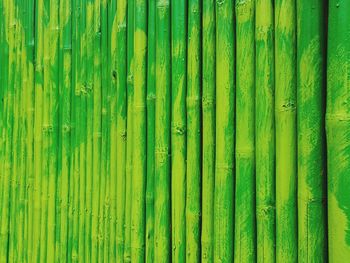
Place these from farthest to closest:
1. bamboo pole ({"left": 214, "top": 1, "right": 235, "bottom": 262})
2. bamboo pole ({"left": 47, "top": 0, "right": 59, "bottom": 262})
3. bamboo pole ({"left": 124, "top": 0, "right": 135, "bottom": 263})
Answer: bamboo pole ({"left": 47, "top": 0, "right": 59, "bottom": 262}) < bamboo pole ({"left": 124, "top": 0, "right": 135, "bottom": 263}) < bamboo pole ({"left": 214, "top": 1, "right": 235, "bottom": 262})

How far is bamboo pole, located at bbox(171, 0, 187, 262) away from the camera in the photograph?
1.45 meters

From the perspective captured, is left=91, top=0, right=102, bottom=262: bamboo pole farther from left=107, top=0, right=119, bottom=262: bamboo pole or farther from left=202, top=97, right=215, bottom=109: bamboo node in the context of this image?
left=202, top=97, right=215, bottom=109: bamboo node

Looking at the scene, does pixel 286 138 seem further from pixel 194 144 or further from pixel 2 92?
pixel 2 92

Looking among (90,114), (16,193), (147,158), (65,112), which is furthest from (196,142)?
(16,193)

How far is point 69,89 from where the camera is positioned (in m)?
1.76

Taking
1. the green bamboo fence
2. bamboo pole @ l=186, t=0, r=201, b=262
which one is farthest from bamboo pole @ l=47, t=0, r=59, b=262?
bamboo pole @ l=186, t=0, r=201, b=262

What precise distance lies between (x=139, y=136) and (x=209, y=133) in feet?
0.83

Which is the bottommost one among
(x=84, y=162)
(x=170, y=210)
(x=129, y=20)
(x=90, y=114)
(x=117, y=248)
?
(x=117, y=248)

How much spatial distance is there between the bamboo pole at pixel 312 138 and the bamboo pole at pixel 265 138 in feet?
0.29

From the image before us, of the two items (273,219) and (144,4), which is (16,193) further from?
(273,219)

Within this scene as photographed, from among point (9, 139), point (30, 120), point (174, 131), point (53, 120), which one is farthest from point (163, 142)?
point (9, 139)

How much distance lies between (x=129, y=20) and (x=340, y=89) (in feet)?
2.44

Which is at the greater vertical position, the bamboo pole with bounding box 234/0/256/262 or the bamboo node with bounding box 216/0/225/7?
the bamboo node with bounding box 216/0/225/7

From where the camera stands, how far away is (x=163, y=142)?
1490mm
